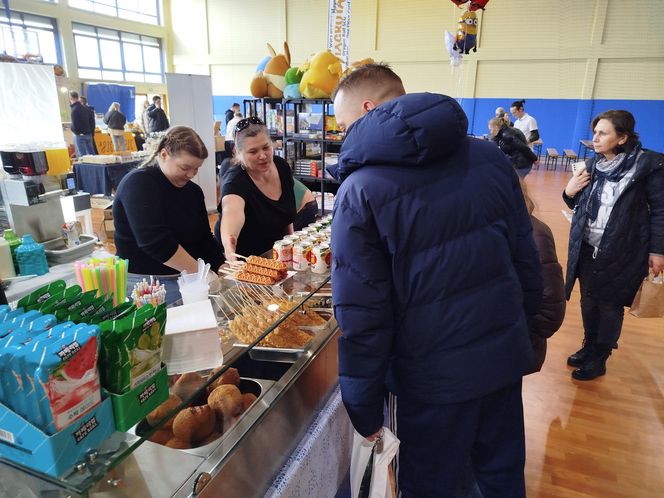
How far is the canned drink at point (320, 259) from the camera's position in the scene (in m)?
1.98

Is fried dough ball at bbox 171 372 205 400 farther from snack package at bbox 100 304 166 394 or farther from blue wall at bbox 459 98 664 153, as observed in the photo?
blue wall at bbox 459 98 664 153

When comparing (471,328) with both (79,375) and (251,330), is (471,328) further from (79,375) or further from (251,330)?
(79,375)

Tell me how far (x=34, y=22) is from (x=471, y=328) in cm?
1771

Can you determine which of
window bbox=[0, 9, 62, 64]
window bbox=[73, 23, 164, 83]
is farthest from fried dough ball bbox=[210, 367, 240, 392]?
window bbox=[73, 23, 164, 83]

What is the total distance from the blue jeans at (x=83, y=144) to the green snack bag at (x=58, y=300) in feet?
35.6

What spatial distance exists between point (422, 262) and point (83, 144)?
36.7 feet

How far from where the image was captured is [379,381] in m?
1.33

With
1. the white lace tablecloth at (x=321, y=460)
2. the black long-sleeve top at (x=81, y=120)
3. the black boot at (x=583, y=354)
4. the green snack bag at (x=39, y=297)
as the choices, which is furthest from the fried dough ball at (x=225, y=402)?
the black long-sleeve top at (x=81, y=120)

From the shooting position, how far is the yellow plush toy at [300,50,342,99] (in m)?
5.88

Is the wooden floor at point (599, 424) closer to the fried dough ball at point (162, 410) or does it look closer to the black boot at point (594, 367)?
the black boot at point (594, 367)

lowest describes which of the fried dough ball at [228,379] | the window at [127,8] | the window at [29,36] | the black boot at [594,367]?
the black boot at [594,367]

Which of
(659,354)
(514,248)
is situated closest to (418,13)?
(659,354)

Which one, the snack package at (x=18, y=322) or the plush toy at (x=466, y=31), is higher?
the plush toy at (x=466, y=31)

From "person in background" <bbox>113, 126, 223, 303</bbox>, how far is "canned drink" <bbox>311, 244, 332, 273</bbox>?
648 mm
